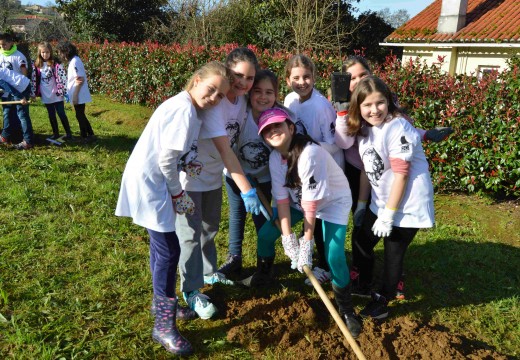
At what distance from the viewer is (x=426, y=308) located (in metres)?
3.36

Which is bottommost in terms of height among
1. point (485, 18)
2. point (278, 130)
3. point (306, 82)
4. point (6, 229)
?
point (6, 229)

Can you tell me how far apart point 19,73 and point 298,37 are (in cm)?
966

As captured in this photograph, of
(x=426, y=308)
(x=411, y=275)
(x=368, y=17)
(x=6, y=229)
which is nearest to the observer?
(x=426, y=308)

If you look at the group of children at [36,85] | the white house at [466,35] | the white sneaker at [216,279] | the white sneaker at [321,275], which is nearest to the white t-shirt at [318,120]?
the white sneaker at [321,275]

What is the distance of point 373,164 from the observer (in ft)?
9.51

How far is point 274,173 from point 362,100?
2.43 feet

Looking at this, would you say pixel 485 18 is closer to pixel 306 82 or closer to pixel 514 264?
pixel 514 264

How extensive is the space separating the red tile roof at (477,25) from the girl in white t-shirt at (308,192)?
11.6 metres

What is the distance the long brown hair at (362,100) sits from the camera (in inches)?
109

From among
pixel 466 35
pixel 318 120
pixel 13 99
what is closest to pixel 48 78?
pixel 13 99

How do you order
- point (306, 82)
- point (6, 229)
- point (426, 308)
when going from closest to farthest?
1. point (306, 82)
2. point (426, 308)
3. point (6, 229)

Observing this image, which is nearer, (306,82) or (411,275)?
(306,82)

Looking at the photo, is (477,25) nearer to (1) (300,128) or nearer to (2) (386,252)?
(1) (300,128)

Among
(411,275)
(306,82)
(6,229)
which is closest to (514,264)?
(411,275)
